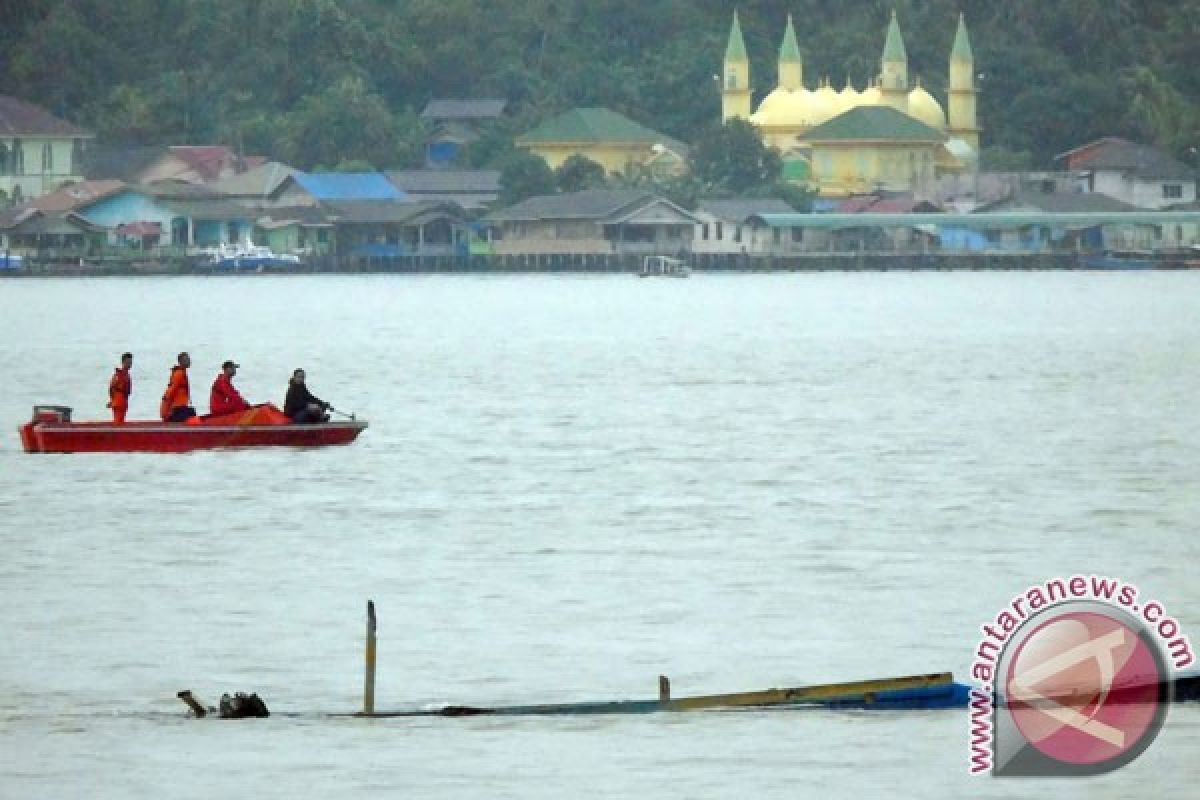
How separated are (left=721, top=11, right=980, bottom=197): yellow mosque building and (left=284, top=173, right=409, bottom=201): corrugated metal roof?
1507 centimetres

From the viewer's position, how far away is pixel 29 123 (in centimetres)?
13425

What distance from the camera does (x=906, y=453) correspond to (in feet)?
133

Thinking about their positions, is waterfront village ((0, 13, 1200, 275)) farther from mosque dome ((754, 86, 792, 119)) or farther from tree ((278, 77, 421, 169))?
tree ((278, 77, 421, 169))

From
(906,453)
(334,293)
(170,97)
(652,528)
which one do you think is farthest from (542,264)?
(652,528)

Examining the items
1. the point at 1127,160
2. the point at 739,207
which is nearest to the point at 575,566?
the point at 739,207

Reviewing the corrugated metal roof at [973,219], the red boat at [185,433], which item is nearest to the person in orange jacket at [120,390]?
the red boat at [185,433]

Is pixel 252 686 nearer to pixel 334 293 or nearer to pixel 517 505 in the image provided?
pixel 517 505

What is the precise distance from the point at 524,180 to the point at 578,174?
241 centimetres

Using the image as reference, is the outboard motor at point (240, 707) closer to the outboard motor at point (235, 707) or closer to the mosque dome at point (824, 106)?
the outboard motor at point (235, 707)

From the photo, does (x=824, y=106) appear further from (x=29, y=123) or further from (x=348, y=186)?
(x=29, y=123)

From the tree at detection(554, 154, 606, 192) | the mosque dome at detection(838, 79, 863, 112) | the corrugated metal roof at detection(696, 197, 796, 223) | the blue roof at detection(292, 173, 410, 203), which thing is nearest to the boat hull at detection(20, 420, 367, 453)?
the blue roof at detection(292, 173, 410, 203)

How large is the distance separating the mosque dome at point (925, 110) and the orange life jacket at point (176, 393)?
4211 inches

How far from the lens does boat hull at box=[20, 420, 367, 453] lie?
37250 mm

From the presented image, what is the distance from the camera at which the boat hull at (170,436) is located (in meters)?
37.2
